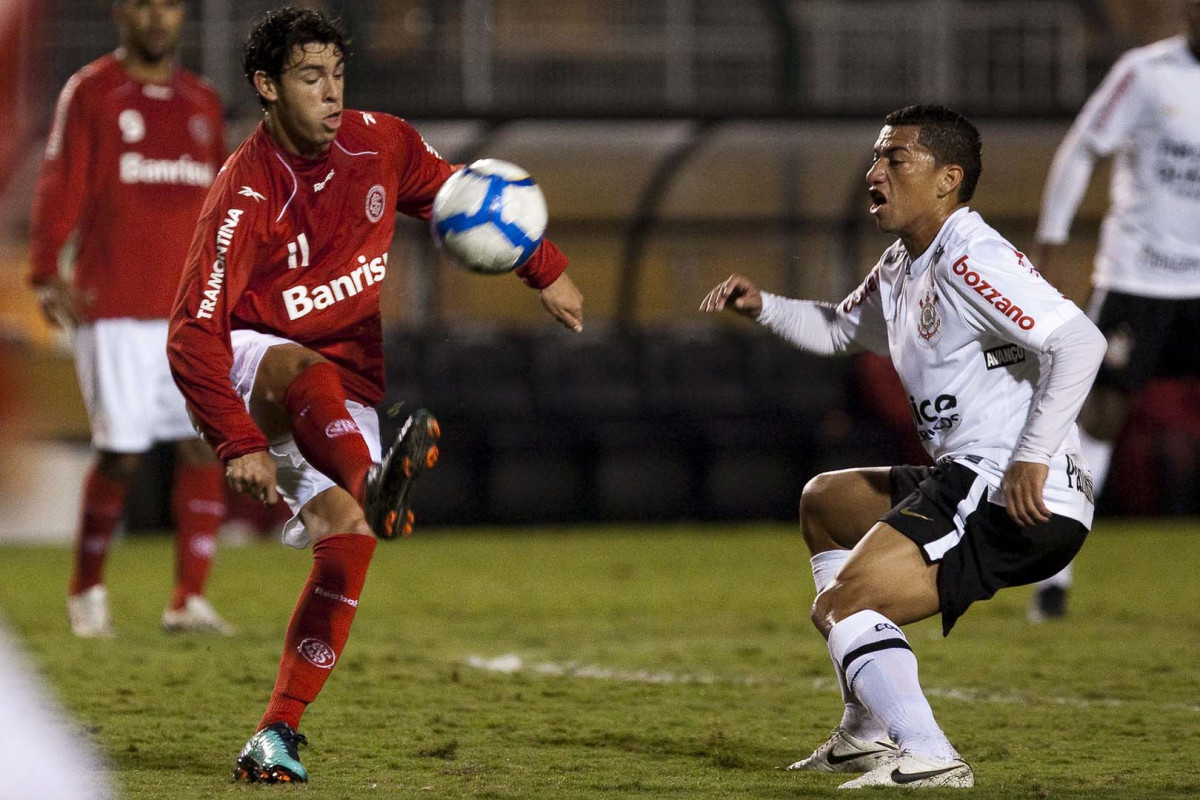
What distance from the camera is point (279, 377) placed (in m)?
4.34

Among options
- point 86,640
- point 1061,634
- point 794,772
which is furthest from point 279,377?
point 1061,634

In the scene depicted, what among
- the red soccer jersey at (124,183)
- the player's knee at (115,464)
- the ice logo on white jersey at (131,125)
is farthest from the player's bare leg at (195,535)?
the ice logo on white jersey at (131,125)

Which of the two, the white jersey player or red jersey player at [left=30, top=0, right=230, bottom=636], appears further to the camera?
red jersey player at [left=30, top=0, right=230, bottom=636]

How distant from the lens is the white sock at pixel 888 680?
3879 mm

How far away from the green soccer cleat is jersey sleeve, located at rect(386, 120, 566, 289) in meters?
1.33

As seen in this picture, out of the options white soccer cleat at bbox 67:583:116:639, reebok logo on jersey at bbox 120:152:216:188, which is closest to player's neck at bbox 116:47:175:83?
reebok logo on jersey at bbox 120:152:216:188

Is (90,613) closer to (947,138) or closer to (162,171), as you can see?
(162,171)

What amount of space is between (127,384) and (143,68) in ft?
4.14

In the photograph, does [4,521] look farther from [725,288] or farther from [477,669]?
[725,288]

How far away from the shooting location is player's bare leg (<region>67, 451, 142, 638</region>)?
697 centimetres

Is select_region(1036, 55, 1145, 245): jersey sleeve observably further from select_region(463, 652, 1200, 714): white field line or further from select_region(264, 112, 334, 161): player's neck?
select_region(264, 112, 334, 161): player's neck

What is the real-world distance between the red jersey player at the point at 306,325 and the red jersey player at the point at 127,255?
2694 mm

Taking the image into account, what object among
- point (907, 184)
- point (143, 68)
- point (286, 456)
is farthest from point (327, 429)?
point (143, 68)

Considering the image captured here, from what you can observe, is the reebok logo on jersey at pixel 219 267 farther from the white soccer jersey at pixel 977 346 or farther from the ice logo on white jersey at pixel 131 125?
the ice logo on white jersey at pixel 131 125
